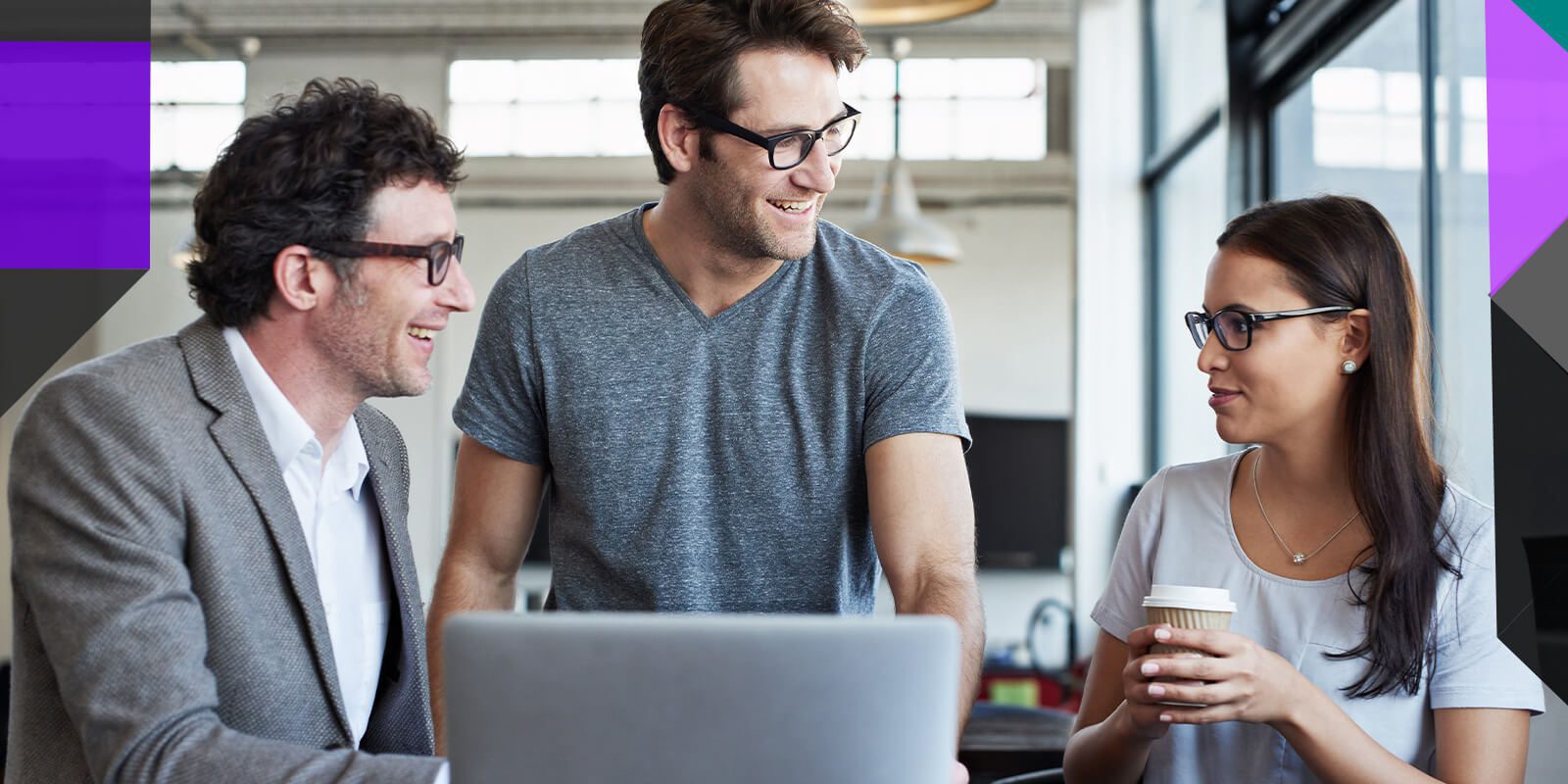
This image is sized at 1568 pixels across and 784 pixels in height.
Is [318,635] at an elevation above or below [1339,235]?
below

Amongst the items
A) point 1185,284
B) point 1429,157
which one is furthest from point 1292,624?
point 1185,284

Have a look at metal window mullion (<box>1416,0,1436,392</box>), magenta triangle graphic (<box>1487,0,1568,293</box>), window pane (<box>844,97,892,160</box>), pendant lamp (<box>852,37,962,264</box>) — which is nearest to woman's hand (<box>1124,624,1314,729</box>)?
magenta triangle graphic (<box>1487,0,1568,293</box>)

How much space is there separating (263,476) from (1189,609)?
0.98m

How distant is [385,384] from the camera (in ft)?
5.57

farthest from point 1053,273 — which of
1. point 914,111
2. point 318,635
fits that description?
point 318,635

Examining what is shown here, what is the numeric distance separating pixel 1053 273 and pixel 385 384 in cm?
786

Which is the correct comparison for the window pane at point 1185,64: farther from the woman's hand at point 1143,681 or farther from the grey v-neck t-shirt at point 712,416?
the woman's hand at point 1143,681

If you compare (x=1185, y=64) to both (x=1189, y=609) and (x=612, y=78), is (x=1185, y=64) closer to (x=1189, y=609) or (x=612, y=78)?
(x=612, y=78)

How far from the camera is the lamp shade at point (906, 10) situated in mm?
3264

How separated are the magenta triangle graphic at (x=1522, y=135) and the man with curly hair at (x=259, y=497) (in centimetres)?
180

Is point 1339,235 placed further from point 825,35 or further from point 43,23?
point 43,23

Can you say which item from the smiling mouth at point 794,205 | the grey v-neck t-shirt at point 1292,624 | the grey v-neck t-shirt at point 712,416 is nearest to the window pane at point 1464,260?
the grey v-neck t-shirt at point 1292,624

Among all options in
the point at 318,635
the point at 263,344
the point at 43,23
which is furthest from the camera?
the point at 43,23

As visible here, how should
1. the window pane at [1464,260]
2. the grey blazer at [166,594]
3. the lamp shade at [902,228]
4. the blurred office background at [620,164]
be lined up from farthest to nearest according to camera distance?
the blurred office background at [620,164], the lamp shade at [902,228], the window pane at [1464,260], the grey blazer at [166,594]
